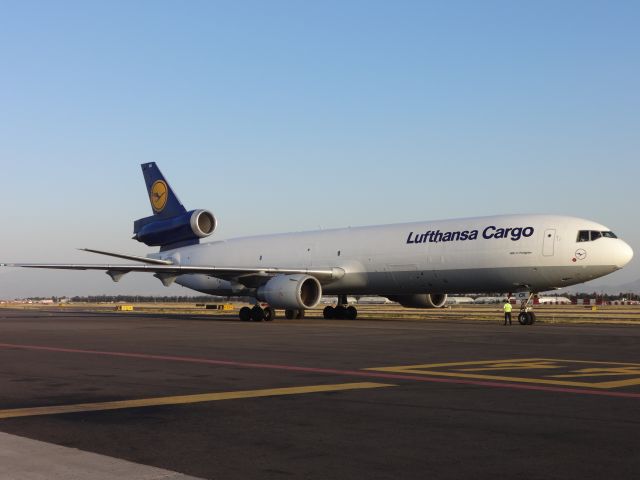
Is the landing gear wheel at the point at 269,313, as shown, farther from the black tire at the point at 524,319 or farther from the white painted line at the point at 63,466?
the white painted line at the point at 63,466

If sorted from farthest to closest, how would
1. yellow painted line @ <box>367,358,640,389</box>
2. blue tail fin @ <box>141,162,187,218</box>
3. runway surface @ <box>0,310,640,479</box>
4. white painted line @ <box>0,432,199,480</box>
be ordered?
blue tail fin @ <box>141,162,187,218</box>, yellow painted line @ <box>367,358,640,389</box>, runway surface @ <box>0,310,640,479</box>, white painted line @ <box>0,432,199,480</box>

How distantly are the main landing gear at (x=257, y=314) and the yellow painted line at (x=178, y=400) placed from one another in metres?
25.4

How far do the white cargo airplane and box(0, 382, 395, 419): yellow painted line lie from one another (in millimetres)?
20522

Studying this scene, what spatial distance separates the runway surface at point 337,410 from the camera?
6047mm

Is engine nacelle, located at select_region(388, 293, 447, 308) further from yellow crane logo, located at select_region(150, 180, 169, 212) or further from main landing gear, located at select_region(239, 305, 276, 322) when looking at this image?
yellow crane logo, located at select_region(150, 180, 169, 212)

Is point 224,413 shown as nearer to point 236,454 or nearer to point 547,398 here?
point 236,454

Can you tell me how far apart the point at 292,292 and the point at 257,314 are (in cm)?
404

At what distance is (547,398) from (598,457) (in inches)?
133

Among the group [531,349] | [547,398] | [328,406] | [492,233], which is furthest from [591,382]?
[492,233]

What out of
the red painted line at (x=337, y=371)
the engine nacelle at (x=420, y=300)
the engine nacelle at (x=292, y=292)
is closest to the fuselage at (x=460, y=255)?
the engine nacelle at (x=420, y=300)

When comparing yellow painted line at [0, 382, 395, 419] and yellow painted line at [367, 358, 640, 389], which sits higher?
yellow painted line at [367, 358, 640, 389]

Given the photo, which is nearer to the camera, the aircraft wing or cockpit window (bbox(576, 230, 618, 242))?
cockpit window (bbox(576, 230, 618, 242))

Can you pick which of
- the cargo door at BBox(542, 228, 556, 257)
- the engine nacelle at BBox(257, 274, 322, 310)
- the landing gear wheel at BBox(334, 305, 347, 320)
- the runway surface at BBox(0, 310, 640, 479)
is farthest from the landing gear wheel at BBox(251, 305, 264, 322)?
the runway surface at BBox(0, 310, 640, 479)

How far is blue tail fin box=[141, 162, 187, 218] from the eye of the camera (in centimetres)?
4450
